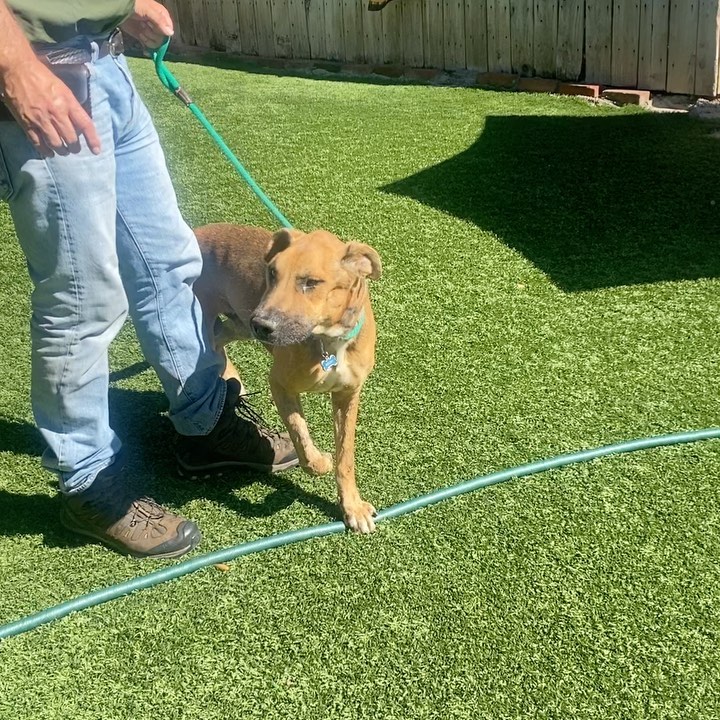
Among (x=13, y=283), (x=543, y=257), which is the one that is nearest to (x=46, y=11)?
(x=13, y=283)

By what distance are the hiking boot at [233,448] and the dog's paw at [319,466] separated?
20 centimetres

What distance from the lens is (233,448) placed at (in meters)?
3.24

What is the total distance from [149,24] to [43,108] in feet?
3.25

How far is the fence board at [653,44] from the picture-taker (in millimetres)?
8797

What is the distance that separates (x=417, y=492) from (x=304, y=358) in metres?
0.71

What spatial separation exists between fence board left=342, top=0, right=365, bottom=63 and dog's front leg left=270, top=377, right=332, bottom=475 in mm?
9132

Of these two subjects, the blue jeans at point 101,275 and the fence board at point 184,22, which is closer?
the blue jeans at point 101,275

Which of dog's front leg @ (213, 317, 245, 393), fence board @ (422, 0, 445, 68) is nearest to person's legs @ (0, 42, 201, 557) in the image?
dog's front leg @ (213, 317, 245, 393)

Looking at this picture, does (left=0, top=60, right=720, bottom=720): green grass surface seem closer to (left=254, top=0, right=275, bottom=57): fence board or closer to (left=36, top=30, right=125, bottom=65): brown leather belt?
(left=36, top=30, right=125, bottom=65): brown leather belt

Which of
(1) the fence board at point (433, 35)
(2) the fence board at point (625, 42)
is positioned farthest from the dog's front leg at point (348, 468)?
(1) the fence board at point (433, 35)

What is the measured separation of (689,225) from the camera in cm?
566

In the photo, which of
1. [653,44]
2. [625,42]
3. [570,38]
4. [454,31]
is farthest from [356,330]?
[454,31]

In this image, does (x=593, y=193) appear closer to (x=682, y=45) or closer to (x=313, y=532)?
(x=682, y=45)

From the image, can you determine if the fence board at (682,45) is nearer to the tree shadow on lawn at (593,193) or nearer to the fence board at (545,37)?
the tree shadow on lawn at (593,193)
